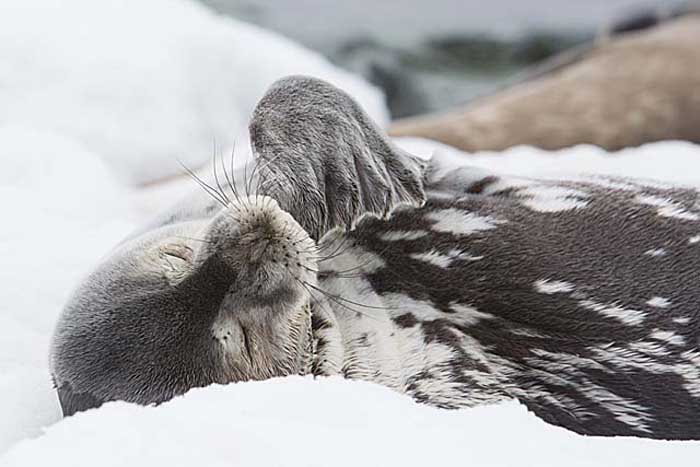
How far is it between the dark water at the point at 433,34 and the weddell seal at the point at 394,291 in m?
1.81

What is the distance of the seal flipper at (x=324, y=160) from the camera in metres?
1.22

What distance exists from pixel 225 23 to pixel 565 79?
30.0 inches

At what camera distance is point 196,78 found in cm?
243

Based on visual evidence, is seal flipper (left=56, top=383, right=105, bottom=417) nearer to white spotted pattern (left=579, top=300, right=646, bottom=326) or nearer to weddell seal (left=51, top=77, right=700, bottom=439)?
weddell seal (left=51, top=77, right=700, bottom=439)

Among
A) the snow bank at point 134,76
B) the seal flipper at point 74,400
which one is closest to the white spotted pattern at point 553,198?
the seal flipper at point 74,400

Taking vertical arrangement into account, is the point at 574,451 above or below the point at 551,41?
above

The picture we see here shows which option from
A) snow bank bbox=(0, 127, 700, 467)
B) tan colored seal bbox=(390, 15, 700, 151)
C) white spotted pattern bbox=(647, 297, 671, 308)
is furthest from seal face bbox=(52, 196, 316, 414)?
tan colored seal bbox=(390, 15, 700, 151)

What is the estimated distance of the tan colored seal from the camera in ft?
7.41

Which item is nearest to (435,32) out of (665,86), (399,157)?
(665,86)

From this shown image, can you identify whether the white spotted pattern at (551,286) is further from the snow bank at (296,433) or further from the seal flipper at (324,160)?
the snow bank at (296,433)

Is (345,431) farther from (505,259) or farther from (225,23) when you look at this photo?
(225,23)

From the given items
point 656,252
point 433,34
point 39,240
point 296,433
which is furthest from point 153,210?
point 433,34

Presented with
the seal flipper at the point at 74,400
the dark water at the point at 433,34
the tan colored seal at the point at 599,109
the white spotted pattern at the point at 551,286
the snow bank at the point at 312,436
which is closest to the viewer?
the snow bank at the point at 312,436

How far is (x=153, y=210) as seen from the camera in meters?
1.95
